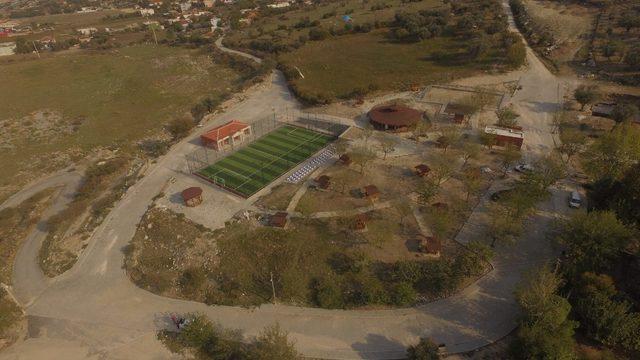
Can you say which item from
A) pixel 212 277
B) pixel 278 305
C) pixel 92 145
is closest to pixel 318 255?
pixel 278 305

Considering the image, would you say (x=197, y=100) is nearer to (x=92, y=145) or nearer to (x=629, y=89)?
(x=92, y=145)

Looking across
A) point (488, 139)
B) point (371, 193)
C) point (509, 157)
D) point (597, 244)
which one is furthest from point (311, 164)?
point (597, 244)

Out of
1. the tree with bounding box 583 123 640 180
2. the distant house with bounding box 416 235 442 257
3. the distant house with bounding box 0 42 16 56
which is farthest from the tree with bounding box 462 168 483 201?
the distant house with bounding box 0 42 16 56

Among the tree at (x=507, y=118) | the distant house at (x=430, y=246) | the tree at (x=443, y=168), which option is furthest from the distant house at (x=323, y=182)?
the tree at (x=507, y=118)

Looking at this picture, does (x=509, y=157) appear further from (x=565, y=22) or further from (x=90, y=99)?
(x=90, y=99)

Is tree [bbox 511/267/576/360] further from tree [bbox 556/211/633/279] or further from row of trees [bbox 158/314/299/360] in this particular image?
row of trees [bbox 158/314/299/360]

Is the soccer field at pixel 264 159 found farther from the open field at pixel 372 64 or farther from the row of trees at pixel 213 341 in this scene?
the row of trees at pixel 213 341

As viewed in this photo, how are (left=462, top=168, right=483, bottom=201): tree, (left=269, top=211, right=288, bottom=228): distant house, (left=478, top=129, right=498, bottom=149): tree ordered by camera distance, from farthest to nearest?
(left=478, top=129, right=498, bottom=149): tree < (left=462, top=168, right=483, bottom=201): tree < (left=269, top=211, right=288, bottom=228): distant house

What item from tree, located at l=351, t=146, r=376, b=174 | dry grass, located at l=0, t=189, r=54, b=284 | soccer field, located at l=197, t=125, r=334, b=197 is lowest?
dry grass, located at l=0, t=189, r=54, b=284
